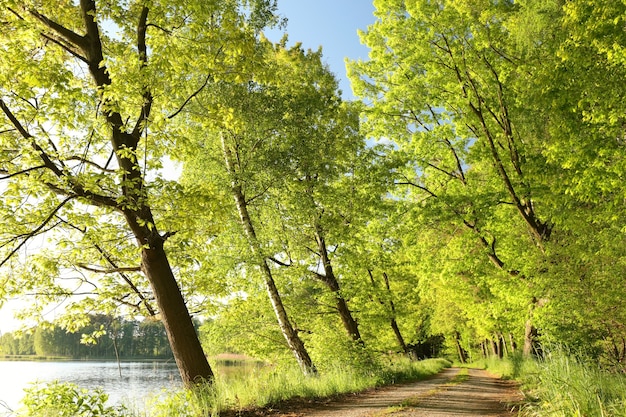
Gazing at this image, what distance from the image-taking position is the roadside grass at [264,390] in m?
5.42

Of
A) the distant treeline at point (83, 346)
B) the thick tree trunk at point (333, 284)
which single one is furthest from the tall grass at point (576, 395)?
the distant treeline at point (83, 346)

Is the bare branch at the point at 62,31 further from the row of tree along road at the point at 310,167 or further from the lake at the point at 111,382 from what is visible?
the lake at the point at 111,382

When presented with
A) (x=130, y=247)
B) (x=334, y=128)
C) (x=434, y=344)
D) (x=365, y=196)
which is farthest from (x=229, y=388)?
(x=434, y=344)

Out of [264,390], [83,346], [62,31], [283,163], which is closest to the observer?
[62,31]

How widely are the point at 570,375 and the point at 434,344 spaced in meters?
43.8

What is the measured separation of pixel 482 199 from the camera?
40.3 ft

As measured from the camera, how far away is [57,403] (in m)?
4.37

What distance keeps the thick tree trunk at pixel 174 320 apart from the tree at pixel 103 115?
0.05 ft

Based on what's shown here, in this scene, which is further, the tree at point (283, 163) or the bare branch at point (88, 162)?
the tree at point (283, 163)

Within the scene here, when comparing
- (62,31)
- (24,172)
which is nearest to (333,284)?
(24,172)

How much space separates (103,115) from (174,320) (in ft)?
11.2

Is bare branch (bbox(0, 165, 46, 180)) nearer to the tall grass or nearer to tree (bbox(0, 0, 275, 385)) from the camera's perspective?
tree (bbox(0, 0, 275, 385))

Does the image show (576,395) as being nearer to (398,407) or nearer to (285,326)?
(398,407)

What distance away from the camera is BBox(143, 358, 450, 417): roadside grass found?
5.42m
